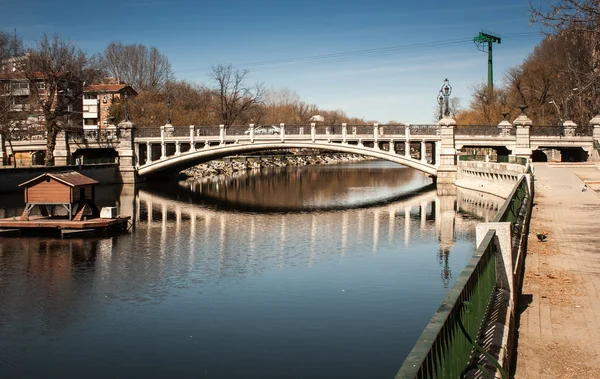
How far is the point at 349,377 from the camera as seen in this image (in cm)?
1204

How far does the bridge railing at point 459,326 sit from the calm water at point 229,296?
369 centimetres

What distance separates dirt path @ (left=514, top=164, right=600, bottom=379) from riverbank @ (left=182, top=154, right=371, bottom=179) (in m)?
62.8

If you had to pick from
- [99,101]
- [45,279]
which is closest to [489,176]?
[45,279]

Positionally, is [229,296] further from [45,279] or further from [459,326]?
[459,326]

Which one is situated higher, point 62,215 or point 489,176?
point 489,176

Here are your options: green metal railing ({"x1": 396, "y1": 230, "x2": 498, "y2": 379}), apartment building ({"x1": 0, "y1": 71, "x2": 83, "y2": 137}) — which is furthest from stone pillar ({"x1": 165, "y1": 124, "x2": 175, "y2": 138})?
green metal railing ({"x1": 396, "y1": 230, "x2": 498, "y2": 379})

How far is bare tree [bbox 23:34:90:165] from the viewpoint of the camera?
59.3 metres

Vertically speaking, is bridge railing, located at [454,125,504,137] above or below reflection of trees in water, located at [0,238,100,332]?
above

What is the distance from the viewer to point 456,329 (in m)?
6.46

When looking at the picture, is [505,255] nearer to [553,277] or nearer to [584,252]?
[553,277]

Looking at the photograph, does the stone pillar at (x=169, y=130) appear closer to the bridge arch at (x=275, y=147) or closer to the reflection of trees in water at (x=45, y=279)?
the bridge arch at (x=275, y=147)

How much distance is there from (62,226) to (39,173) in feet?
78.0

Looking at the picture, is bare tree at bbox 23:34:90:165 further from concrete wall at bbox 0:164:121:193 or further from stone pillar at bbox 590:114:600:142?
stone pillar at bbox 590:114:600:142

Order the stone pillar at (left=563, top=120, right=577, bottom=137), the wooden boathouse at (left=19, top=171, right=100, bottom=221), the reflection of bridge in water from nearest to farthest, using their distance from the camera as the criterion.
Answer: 1. the reflection of bridge in water
2. the wooden boathouse at (left=19, top=171, right=100, bottom=221)
3. the stone pillar at (left=563, top=120, right=577, bottom=137)
